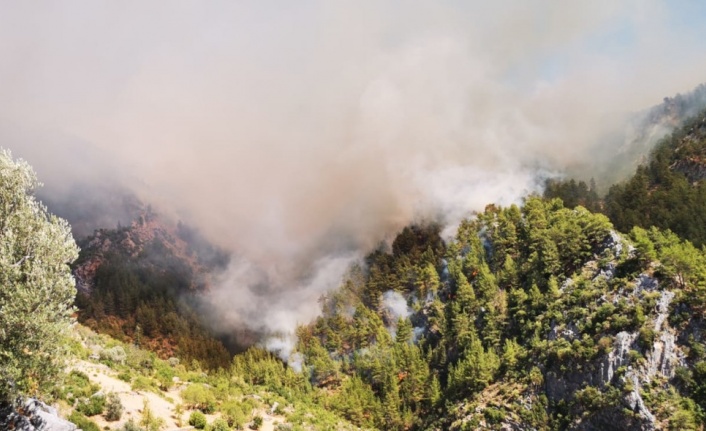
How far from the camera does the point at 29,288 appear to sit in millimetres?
22109

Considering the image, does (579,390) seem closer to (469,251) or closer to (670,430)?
(670,430)

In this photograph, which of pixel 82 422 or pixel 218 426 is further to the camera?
pixel 218 426

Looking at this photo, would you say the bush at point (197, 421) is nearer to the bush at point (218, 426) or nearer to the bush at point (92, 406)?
the bush at point (218, 426)

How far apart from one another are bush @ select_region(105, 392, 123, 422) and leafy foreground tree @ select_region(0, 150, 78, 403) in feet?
35.6

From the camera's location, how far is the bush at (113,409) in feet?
107

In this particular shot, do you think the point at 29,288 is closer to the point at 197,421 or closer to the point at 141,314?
the point at 197,421

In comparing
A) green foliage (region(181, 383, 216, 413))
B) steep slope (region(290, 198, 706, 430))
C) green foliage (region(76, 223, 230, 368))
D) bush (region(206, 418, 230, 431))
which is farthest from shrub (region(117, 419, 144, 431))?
green foliage (region(76, 223, 230, 368))

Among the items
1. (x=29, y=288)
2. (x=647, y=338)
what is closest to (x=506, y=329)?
(x=647, y=338)

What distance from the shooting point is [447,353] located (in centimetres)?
12875

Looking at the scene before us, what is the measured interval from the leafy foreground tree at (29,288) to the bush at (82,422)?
22.9 feet

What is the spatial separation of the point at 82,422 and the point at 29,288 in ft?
42.2

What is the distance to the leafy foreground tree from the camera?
70.0 feet

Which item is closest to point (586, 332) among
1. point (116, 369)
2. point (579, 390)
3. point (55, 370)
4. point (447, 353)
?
point (579, 390)

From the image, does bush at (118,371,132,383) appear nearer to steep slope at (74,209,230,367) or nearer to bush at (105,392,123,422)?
bush at (105,392,123,422)
